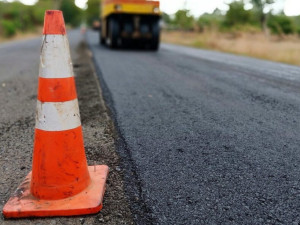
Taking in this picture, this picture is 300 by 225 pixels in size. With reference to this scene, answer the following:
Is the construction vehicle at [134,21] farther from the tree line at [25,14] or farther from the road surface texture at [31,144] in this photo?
the tree line at [25,14]

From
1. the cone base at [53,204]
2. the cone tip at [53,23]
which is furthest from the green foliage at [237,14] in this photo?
the cone base at [53,204]

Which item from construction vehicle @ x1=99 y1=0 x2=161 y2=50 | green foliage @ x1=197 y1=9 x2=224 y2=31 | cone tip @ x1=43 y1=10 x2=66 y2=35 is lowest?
cone tip @ x1=43 y1=10 x2=66 y2=35

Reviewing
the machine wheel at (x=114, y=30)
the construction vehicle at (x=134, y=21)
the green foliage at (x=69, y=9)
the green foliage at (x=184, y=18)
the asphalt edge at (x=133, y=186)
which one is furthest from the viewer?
the green foliage at (x=69, y=9)

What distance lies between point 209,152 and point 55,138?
Answer: 1.09 meters

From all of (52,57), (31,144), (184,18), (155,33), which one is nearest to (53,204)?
(52,57)

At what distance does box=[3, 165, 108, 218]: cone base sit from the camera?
1474mm

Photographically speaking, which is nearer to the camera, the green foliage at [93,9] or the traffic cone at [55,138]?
the traffic cone at [55,138]

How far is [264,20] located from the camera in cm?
3912

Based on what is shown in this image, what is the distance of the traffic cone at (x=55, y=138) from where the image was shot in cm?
156

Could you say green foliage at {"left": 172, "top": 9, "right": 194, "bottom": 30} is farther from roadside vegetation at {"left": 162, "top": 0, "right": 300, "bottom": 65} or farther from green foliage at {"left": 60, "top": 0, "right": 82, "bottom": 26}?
green foliage at {"left": 60, "top": 0, "right": 82, "bottom": 26}

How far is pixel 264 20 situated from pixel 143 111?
40.9 metres

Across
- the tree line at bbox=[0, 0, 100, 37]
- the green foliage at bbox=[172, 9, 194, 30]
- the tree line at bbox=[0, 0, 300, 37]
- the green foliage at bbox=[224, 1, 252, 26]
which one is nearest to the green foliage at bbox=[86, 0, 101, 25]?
the tree line at bbox=[0, 0, 100, 37]

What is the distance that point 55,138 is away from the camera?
159 cm

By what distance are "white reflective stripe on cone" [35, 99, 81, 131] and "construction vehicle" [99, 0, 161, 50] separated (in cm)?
940
